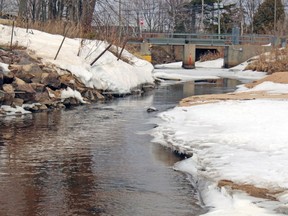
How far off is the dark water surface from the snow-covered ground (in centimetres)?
32

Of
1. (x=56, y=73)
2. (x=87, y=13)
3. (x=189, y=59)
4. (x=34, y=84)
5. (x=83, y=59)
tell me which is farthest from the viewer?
(x=189, y=59)

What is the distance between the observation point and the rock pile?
1673 centimetres

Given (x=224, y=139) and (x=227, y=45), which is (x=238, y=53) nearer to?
(x=227, y=45)

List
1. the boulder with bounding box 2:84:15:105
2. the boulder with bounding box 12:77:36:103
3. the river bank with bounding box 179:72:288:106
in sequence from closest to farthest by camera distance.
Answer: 1. the boulder with bounding box 2:84:15:105
2. the boulder with bounding box 12:77:36:103
3. the river bank with bounding box 179:72:288:106

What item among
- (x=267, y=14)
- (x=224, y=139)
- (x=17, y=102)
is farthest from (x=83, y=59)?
(x=267, y=14)

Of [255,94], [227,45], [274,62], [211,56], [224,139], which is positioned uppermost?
[227,45]

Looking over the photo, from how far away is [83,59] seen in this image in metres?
22.7

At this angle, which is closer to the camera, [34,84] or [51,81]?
[34,84]

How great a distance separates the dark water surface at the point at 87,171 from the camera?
23.0 ft

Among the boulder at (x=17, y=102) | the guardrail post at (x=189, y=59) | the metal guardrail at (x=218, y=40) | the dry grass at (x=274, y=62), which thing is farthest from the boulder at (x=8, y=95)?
the metal guardrail at (x=218, y=40)

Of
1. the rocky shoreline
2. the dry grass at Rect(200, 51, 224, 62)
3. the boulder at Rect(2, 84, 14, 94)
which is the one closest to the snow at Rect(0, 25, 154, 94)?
the rocky shoreline

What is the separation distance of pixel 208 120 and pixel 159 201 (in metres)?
6.30

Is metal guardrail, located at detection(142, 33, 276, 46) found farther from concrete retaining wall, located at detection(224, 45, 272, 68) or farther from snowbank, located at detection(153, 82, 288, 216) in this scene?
snowbank, located at detection(153, 82, 288, 216)

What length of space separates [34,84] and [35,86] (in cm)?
15
